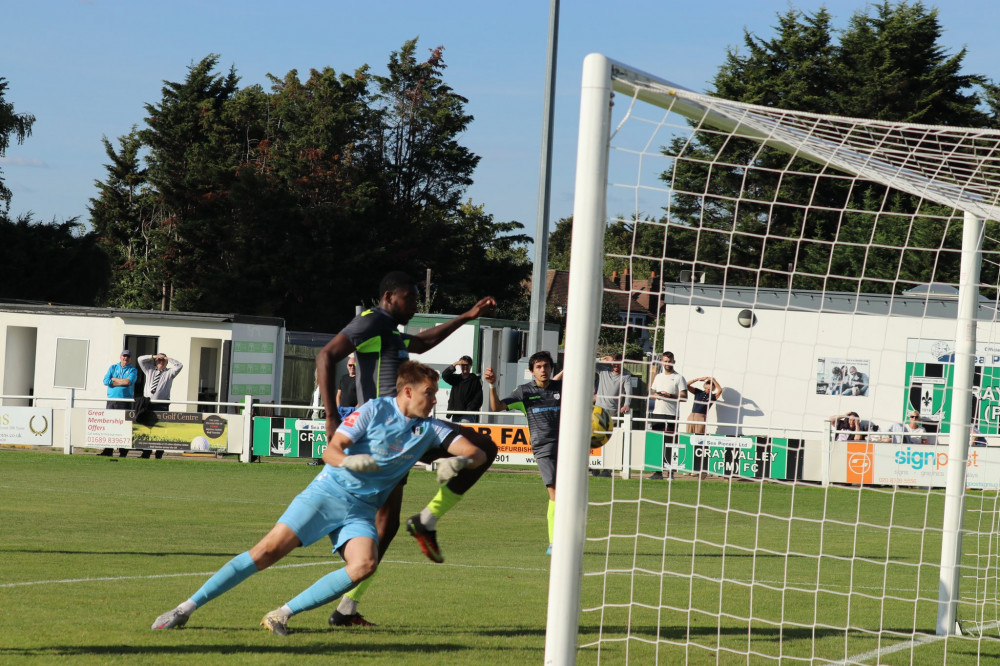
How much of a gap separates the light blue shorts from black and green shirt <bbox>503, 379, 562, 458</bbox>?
4.54 metres

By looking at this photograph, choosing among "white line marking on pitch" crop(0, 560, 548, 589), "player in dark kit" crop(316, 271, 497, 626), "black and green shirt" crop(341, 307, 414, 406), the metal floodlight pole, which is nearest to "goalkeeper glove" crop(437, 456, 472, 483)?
"player in dark kit" crop(316, 271, 497, 626)

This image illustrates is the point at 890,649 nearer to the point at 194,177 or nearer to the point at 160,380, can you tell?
the point at 160,380

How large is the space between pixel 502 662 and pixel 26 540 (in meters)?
6.26

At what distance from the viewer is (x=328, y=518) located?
19.5 ft

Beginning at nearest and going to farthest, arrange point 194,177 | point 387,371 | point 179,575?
point 387,371, point 179,575, point 194,177

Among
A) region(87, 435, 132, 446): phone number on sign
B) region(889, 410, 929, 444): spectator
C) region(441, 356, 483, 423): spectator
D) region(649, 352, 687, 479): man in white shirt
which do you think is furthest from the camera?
region(87, 435, 132, 446): phone number on sign

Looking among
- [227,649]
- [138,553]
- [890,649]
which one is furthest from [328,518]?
[138,553]

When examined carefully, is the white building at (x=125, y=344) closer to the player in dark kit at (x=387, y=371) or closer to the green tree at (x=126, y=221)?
the player in dark kit at (x=387, y=371)

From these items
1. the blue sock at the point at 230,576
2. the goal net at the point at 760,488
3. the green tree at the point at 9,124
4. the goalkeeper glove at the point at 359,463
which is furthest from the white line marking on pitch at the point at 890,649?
the green tree at the point at 9,124

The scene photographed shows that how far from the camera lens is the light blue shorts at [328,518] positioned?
5863 millimetres

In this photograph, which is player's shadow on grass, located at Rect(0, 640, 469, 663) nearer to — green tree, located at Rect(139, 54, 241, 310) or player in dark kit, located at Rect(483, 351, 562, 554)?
player in dark kit, located at Rect(483, 351, 562, 554)

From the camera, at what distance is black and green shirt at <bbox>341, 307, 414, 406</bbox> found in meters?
6.64

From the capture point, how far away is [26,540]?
10281mm

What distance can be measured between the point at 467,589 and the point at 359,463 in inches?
110
